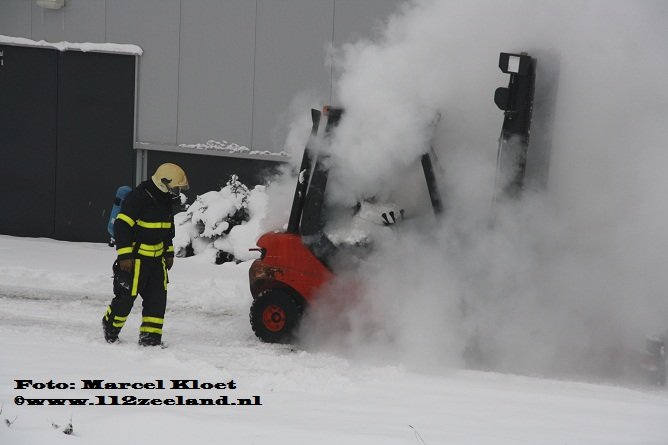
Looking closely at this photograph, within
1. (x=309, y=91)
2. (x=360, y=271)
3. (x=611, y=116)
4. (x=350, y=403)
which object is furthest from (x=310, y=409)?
(x=309, y=91)

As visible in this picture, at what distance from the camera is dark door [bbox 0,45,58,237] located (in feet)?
36.3

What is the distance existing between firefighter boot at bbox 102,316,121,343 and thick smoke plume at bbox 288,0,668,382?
5.68ft

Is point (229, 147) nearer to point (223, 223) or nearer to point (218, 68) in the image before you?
point (218, 68)

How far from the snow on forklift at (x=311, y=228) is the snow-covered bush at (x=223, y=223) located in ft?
12.1

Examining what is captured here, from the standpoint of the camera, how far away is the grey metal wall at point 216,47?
1050 centimetres

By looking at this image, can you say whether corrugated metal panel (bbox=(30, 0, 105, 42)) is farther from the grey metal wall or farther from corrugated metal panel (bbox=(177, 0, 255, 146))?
corrugated metal panel (bbox=(177, 0, 255, 146))

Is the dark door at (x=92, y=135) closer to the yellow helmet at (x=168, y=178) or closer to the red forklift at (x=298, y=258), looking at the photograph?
the yellow helmet at (x=168, y=178)

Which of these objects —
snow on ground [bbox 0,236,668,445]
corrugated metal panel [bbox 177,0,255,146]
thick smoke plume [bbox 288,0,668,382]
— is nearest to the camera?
snow on ground [bbox 0,236,668,445]

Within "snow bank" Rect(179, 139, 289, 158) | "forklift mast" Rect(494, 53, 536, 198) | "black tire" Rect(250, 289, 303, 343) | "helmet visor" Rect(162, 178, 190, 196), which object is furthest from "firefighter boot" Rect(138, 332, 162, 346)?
"snow bank" Rect(179, 139, 289, 158)

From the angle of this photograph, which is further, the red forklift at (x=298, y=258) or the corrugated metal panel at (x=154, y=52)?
the corrugated metal panel at (x=154, y=52)

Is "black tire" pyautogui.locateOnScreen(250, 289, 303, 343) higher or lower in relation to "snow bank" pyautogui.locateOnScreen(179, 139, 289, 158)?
lower

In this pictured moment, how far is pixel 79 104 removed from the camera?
1105 centimetres

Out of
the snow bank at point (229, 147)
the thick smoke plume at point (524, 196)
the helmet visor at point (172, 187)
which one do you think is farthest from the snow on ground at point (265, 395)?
the snow bank at point (229, 147)

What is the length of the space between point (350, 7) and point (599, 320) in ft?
21.1
